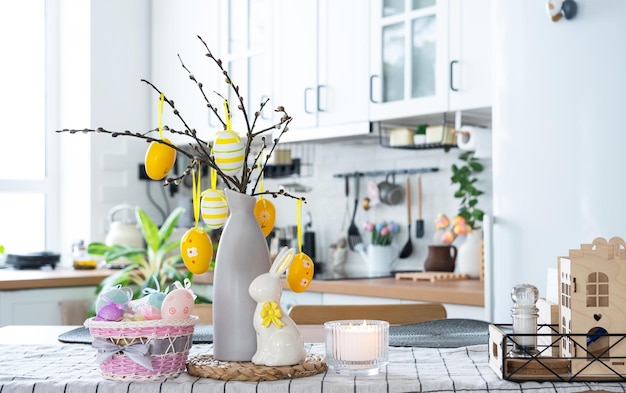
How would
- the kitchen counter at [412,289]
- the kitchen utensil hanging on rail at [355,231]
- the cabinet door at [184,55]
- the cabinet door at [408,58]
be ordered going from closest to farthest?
the kitchen counter at [412,289], the cabinet door at [408,58], the kitchen utensil hanging on rail at [355,231], the cabinet door at [184,55]

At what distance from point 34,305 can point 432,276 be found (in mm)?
1667

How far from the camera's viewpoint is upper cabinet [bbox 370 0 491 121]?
3104 millimetres

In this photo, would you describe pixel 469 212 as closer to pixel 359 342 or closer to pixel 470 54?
pixel 470 54

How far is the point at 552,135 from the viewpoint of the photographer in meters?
2.53

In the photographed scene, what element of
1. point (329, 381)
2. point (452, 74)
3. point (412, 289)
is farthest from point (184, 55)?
point (329, 381)

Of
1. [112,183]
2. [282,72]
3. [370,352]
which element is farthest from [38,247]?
[370,352]

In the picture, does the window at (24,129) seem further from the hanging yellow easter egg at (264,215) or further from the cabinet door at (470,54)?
the hanging yellow easter egg at (264,215)

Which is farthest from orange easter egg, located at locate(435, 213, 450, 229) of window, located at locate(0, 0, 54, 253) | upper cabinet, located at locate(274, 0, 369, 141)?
window, located at locate(0, 0, 54, 253)

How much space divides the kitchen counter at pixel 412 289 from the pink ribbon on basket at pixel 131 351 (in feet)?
5.90

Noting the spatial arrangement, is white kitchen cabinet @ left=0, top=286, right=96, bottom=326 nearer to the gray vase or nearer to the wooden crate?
the gray vase

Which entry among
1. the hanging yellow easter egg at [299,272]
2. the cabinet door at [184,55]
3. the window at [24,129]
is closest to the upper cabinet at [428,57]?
the cabinet door at [184,55]

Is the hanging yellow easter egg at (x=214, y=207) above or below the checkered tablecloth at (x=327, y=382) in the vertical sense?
above

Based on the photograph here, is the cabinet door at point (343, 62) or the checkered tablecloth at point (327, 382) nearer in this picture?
the checkered tablecloth at point (327, 382)

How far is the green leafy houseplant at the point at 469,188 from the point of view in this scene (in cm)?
360
